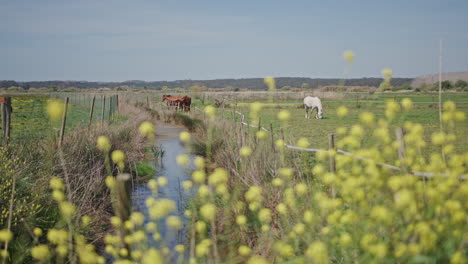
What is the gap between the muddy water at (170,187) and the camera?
6305mm

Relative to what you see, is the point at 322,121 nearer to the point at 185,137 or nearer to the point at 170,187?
the point at 170,187

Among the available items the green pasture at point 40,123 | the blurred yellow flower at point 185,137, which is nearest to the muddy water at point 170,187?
the blurred yellow flower at point 185,137

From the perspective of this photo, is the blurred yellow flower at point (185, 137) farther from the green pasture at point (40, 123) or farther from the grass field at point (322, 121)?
the green pasture at point (40, 123)

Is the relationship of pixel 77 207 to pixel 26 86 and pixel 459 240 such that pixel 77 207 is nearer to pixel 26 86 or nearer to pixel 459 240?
pixel 459 240

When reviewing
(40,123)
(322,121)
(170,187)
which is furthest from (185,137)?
(322,121)

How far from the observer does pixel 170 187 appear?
9625 millimetres

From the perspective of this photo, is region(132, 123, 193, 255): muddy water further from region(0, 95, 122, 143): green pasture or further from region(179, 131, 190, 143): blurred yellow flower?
region(0, 95, 122, 143): green pasture

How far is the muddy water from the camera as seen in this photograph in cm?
630

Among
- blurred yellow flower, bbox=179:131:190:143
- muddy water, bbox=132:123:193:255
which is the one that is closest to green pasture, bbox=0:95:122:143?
muddy water, bbox=132:123:193:255

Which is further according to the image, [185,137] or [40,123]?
[40,123]

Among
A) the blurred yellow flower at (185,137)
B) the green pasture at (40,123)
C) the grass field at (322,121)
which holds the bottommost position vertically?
the grass field at (322,121)

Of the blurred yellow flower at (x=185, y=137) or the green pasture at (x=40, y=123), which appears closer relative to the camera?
the blurred yellow flower at (x=185, y=137)

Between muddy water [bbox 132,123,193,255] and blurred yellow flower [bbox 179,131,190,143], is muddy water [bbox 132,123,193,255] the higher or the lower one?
the lower one

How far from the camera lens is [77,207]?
6113 mm
